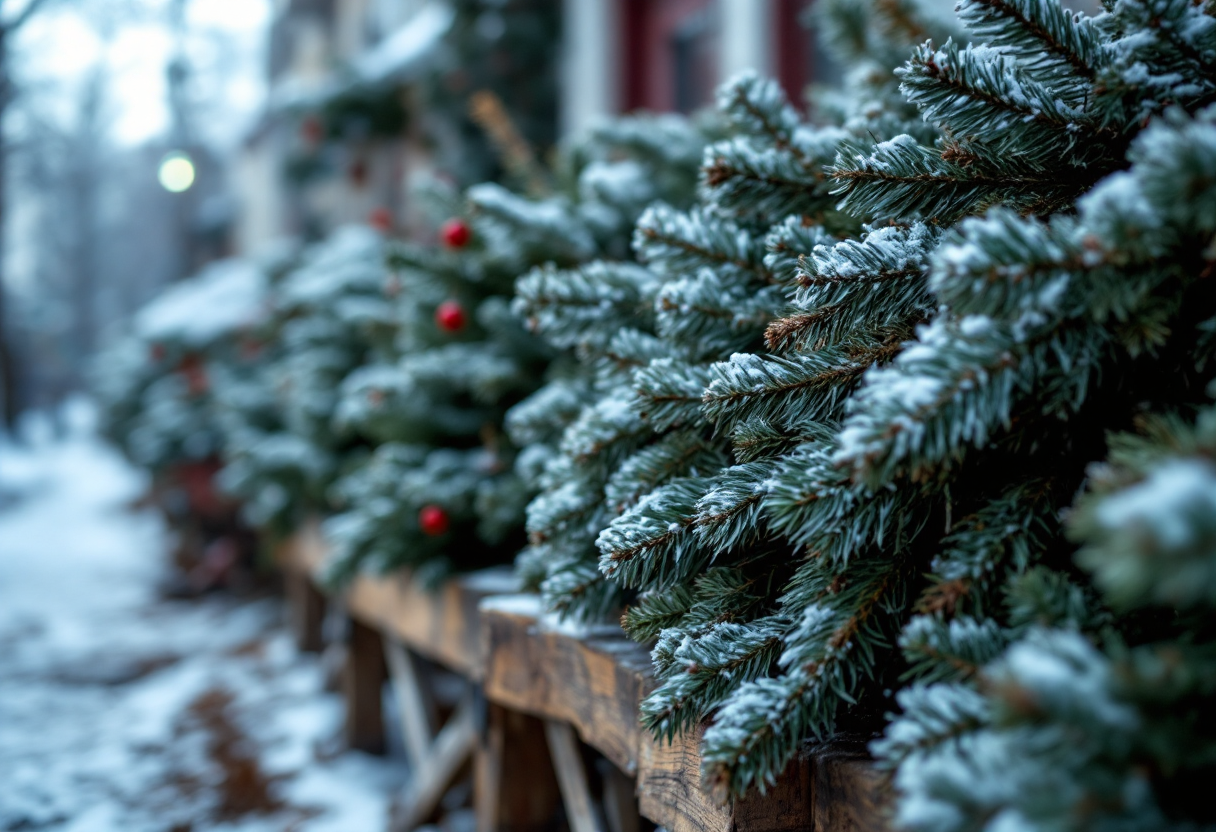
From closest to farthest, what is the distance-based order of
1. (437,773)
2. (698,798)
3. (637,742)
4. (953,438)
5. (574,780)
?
1. (953,438)
2. (698,798)
3. (637,742)
4. (574,780)
5. (437,773)

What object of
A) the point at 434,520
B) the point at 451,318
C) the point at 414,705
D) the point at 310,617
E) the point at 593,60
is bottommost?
the point at 310,617

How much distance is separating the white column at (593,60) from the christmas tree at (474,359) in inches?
128

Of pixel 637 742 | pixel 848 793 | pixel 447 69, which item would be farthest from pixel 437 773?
pixel 447 69

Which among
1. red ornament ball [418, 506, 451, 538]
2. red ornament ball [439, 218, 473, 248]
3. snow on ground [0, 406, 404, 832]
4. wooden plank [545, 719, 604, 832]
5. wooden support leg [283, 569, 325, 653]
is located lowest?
snow on ground [0, 406, 404, 832]

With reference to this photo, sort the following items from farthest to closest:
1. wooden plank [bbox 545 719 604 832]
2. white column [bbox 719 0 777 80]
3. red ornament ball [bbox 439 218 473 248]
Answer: white column [bbox 719 0 777 80]
red ornament ball [bbox 439 218 473 248]
wooden plank [bbox 545 719 604 832]

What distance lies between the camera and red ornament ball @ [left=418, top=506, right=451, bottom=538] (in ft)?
7.16

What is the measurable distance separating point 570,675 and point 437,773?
50.2 inches

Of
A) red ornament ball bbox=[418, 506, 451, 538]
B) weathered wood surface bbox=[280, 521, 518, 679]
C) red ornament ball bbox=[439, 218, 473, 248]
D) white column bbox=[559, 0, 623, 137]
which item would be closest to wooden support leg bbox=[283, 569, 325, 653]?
weathered wood surface bbox=[280, 521, 518, 679]

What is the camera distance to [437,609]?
2.40 m

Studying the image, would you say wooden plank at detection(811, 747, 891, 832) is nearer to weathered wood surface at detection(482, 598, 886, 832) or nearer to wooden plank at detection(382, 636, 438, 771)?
weathered wood surface at detection(482, 598, 886, 832)

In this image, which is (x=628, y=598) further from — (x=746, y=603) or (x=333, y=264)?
(x=333, y=264)

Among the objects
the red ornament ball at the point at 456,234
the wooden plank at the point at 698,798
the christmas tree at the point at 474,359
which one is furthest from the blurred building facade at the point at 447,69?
the wooden plank at the point at 698,798

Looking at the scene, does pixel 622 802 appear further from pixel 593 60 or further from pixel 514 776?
pixel 593 60

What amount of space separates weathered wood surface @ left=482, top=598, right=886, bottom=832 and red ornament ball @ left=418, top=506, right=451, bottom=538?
14.8 inches
